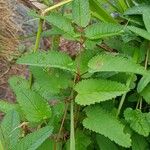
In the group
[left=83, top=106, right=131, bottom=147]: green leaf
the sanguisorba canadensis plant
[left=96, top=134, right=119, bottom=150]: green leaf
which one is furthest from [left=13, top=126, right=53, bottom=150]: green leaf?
[left=96, top=134, right=119, bottom=150]: green leaf

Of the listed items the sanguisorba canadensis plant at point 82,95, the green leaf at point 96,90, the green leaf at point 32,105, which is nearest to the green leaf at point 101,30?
the sanguisorba canadensis plant at point 82,95

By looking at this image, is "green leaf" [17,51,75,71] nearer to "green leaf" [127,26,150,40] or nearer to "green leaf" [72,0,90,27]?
"green leaf" [72,0,90,27]

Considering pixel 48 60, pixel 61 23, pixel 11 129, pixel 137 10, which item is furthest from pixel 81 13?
pixel 11 129

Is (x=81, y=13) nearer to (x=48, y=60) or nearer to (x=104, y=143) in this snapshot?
(x=48, y=60)

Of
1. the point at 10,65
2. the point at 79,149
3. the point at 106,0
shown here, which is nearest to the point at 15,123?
the point at 79,149

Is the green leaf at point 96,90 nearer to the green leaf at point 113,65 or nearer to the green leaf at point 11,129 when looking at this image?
the green leaf at point 113,65

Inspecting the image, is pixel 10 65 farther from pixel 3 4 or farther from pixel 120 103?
pixel 120 103
